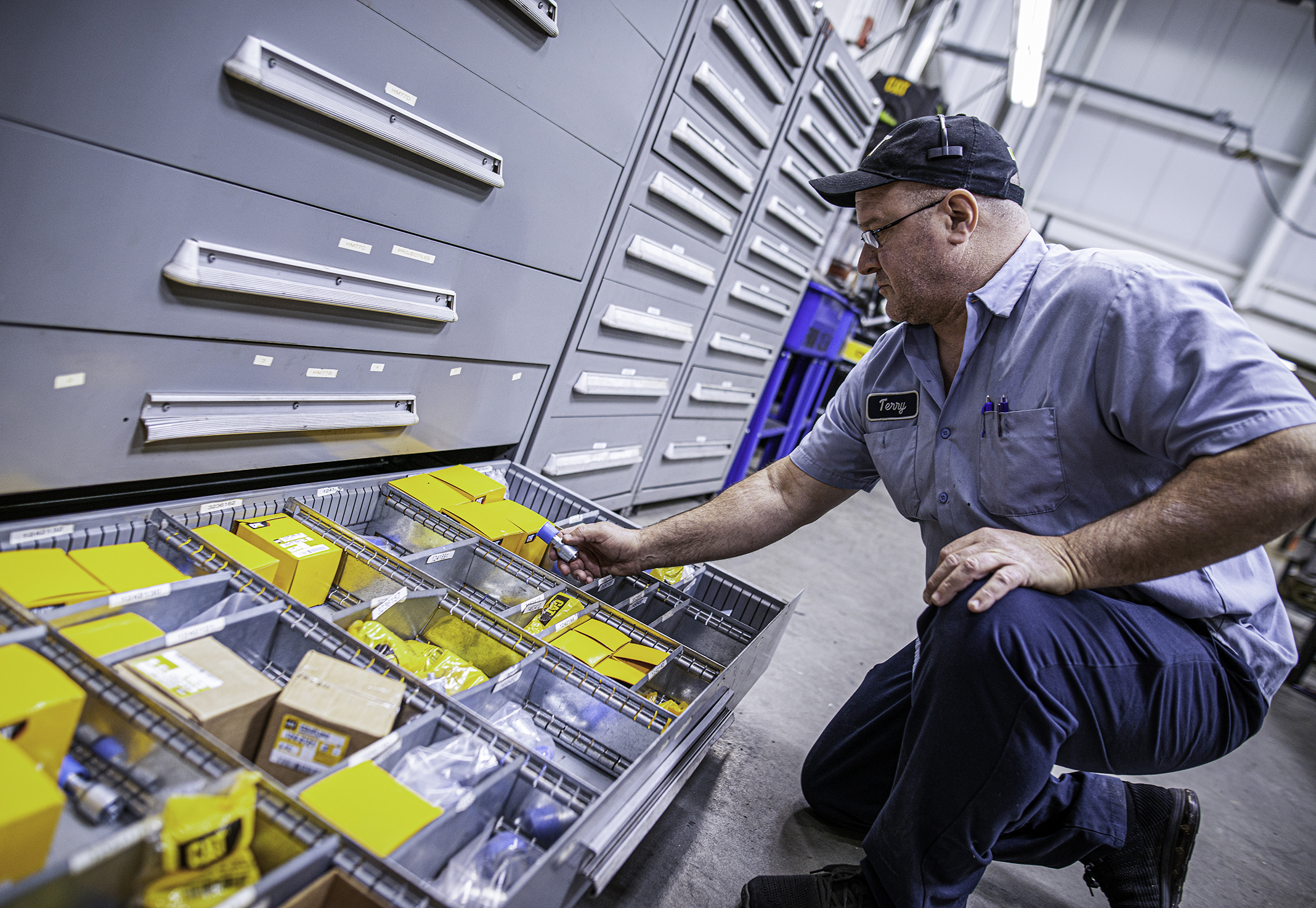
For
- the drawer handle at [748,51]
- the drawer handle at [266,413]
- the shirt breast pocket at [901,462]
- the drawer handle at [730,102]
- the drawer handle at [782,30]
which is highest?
the drawer handle at [782,30]

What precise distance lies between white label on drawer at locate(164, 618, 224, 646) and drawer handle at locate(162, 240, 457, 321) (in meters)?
0.54

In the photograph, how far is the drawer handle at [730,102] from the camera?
2.20m

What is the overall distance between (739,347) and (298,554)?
2379 millimetres

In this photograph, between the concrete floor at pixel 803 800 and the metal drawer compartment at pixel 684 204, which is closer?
the concrete floor at pixel 803 800

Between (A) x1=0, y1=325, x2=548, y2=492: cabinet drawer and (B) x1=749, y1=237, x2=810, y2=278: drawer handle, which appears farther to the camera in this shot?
(B) x1=749, y1=237, x2=810, y2=278: drawer handle

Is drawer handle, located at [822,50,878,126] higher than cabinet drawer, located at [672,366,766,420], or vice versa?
drawer handle, located at [822,50,878,126]

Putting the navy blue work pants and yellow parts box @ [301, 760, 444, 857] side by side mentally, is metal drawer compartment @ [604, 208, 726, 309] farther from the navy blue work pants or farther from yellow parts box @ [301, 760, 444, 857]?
yellow parts box @ [301, 760, 444, 857]

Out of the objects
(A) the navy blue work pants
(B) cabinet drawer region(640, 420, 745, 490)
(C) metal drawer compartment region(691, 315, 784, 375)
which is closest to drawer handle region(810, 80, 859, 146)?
(C) metal drawer compartment region(691, 315, 784, 375)

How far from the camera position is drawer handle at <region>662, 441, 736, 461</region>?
10.5 ft

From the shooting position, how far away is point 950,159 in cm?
134

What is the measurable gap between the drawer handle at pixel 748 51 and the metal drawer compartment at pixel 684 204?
1.32 feet

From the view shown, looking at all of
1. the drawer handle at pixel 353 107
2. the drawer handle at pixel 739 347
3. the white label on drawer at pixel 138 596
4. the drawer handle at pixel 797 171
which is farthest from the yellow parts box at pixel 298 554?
the drawer handle at pixel 797 171

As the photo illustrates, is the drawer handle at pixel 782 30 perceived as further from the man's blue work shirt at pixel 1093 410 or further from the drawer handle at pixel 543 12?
the man's blue work shirt at pixel 1093 410

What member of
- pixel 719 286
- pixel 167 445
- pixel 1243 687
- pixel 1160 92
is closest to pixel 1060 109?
pixel 1160 92
